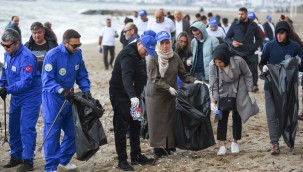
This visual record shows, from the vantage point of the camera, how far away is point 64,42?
21.0 feet

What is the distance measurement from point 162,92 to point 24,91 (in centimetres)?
172

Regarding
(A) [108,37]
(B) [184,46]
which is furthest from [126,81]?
(A) [108,37]

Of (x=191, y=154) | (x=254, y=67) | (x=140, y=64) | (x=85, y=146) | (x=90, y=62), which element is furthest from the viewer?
(x=90, y=62)

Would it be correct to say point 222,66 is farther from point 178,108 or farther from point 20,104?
point 20,104

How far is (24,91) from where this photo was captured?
6.93 meters

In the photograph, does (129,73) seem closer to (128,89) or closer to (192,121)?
(128,89)

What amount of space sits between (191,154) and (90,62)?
14.0 meters

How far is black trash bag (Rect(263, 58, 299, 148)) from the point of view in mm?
6938

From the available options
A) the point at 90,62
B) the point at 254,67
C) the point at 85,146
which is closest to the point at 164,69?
the point at 85,146

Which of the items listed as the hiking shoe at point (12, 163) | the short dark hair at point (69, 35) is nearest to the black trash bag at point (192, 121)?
the short dark hair at point (69, 35)

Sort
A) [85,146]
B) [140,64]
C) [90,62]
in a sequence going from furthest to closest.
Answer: [90,62] → [140,64] → [85,146]

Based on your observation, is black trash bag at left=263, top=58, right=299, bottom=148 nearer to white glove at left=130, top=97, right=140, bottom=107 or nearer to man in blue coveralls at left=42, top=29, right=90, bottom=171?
white glove at left=130, top=97, right=140, bottom=107

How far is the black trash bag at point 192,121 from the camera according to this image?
281 inches

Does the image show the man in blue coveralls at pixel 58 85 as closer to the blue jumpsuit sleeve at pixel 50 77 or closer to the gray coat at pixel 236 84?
the blue jumpsuit sleeve at pixel 50 77
